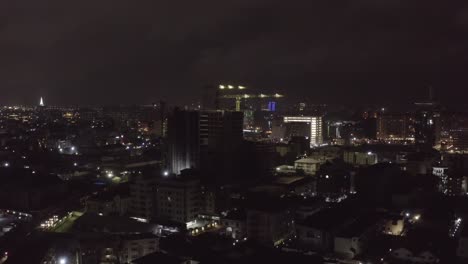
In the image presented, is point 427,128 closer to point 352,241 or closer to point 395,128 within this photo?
point 395,128

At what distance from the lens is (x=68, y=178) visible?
15047 millimetres

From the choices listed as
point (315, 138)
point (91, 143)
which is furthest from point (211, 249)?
point (315, 138)

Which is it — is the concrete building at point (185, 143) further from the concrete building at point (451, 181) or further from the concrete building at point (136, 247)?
the concrete building at point (451, 181)

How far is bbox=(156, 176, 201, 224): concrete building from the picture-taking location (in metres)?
9.93

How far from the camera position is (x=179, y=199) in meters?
10.0

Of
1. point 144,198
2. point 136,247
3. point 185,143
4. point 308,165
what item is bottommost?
point 136,247

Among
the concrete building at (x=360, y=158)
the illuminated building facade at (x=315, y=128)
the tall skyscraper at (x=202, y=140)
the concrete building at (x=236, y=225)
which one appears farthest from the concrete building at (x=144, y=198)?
the illuminated building facade at (x=315, y=128)

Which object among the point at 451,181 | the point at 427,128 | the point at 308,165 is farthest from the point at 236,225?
the point at 427,128

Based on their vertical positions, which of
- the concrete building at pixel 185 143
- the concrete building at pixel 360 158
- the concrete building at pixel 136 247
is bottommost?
the concrete building at pixel 136 247

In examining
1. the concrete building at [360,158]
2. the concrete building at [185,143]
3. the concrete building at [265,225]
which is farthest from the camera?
the concrete building at [360,158]

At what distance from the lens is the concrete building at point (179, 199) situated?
9.93 meters

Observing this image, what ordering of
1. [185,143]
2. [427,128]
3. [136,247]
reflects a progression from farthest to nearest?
[427,128] → [185,143] → [136,247]

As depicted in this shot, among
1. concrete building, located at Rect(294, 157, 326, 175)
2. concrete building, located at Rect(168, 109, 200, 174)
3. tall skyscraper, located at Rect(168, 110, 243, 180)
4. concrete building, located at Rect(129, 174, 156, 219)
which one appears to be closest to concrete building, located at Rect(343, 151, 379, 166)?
concrete building, located at Rect(294, 157, 326, 175)

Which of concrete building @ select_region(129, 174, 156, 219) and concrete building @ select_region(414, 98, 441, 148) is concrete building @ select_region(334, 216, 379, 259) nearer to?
concrete building @ select_region(129, 174, 156, 219)
